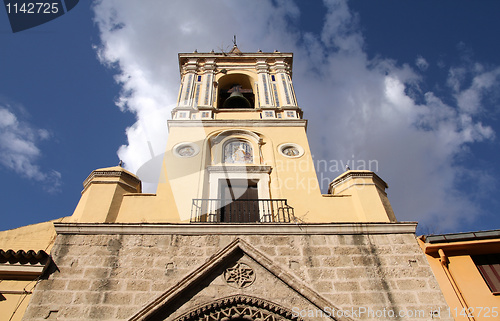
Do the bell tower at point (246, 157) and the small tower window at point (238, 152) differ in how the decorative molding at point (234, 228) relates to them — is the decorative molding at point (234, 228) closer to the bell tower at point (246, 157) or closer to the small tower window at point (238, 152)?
the bell tower at point (246, 157)

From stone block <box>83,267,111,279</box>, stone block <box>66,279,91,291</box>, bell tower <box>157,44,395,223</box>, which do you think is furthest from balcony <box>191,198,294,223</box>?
stone block <box>66,279,91,291</box>

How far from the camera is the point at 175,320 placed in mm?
5949

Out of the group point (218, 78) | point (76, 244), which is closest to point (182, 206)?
point (76, 244)

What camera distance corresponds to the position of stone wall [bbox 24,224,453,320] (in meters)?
6.11

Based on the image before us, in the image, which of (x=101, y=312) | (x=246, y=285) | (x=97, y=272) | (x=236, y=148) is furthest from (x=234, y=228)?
(x=236, y=148)

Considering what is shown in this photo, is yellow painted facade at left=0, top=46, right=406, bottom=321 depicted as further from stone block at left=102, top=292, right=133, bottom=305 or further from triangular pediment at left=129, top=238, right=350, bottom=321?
triangular pediment at left=129, top=238, right=350, bottom=321

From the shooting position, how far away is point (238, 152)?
1041 centimetres

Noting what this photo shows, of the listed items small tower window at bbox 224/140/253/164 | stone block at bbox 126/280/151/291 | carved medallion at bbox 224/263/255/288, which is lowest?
stone block at bbox 126/280/151/291

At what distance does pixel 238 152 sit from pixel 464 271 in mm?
6129

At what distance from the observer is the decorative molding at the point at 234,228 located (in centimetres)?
713

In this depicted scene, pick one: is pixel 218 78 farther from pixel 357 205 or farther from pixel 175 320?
pixel 175 320

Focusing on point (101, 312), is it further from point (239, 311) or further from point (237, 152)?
point (237, 152)

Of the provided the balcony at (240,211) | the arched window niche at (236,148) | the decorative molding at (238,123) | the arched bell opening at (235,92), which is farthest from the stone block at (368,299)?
the arched bell opening at (235,92)

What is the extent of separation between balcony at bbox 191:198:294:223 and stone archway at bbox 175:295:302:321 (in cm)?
217
